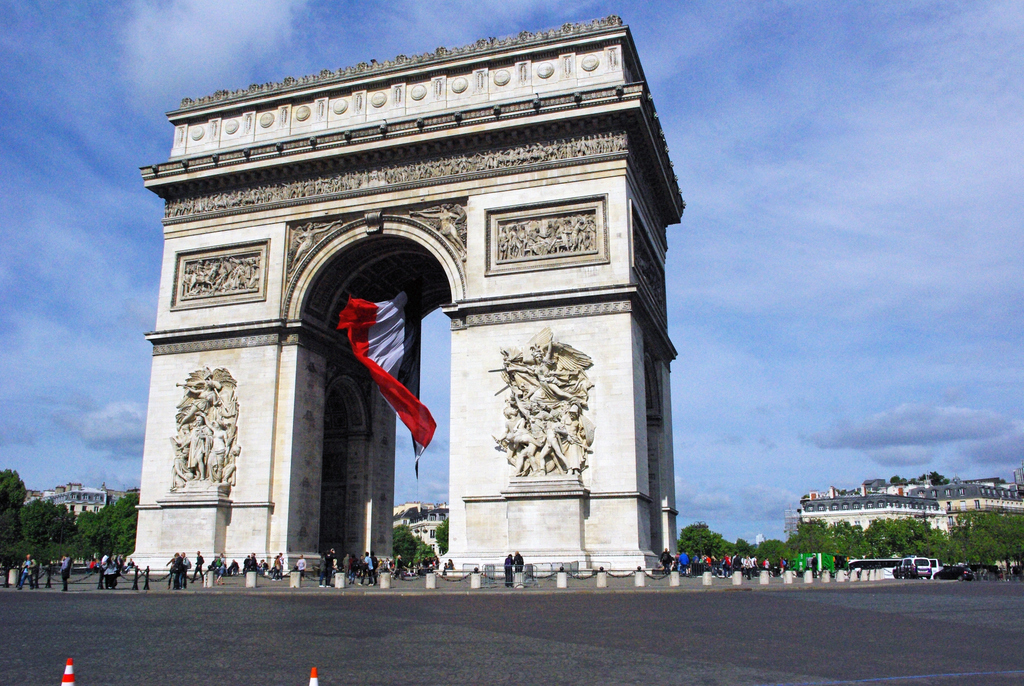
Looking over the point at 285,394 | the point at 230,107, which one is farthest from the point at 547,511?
the point at 230,107

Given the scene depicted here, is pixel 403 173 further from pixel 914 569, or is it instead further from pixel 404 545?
pixel 404 545

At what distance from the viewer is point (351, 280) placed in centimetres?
3103

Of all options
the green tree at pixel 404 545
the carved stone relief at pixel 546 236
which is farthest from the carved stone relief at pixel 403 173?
the green tree at pixel 404 545

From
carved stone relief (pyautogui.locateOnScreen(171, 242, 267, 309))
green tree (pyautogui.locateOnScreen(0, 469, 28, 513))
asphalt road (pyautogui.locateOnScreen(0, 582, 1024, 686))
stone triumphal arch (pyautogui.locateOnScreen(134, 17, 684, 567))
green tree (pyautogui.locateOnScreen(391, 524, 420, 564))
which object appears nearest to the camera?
asphalt road (pyautogui.locateOnScreen(0, 582, 1024, 686))

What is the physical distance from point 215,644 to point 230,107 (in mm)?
25224

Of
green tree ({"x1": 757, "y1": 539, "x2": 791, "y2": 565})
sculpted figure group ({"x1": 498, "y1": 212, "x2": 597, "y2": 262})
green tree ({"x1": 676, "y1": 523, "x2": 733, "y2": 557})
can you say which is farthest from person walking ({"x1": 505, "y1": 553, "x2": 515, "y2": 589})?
green tree ({"x1": 757, "y1": 539, "x2": 791, "y2": 565})

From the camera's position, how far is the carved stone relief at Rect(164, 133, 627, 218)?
27047mm

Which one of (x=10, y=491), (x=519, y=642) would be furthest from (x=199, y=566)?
(x=10, y=491)

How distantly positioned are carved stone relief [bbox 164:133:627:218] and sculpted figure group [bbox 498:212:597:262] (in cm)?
192

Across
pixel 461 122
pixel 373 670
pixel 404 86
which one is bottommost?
pixel 373 670

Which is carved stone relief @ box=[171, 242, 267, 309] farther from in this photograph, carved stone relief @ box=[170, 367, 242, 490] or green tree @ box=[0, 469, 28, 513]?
green tree @ box=[0, 469, 28, 513]

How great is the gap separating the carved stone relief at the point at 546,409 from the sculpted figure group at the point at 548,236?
2.72 metres

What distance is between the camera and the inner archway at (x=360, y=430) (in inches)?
1246

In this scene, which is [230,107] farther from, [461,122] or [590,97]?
[590,97]
